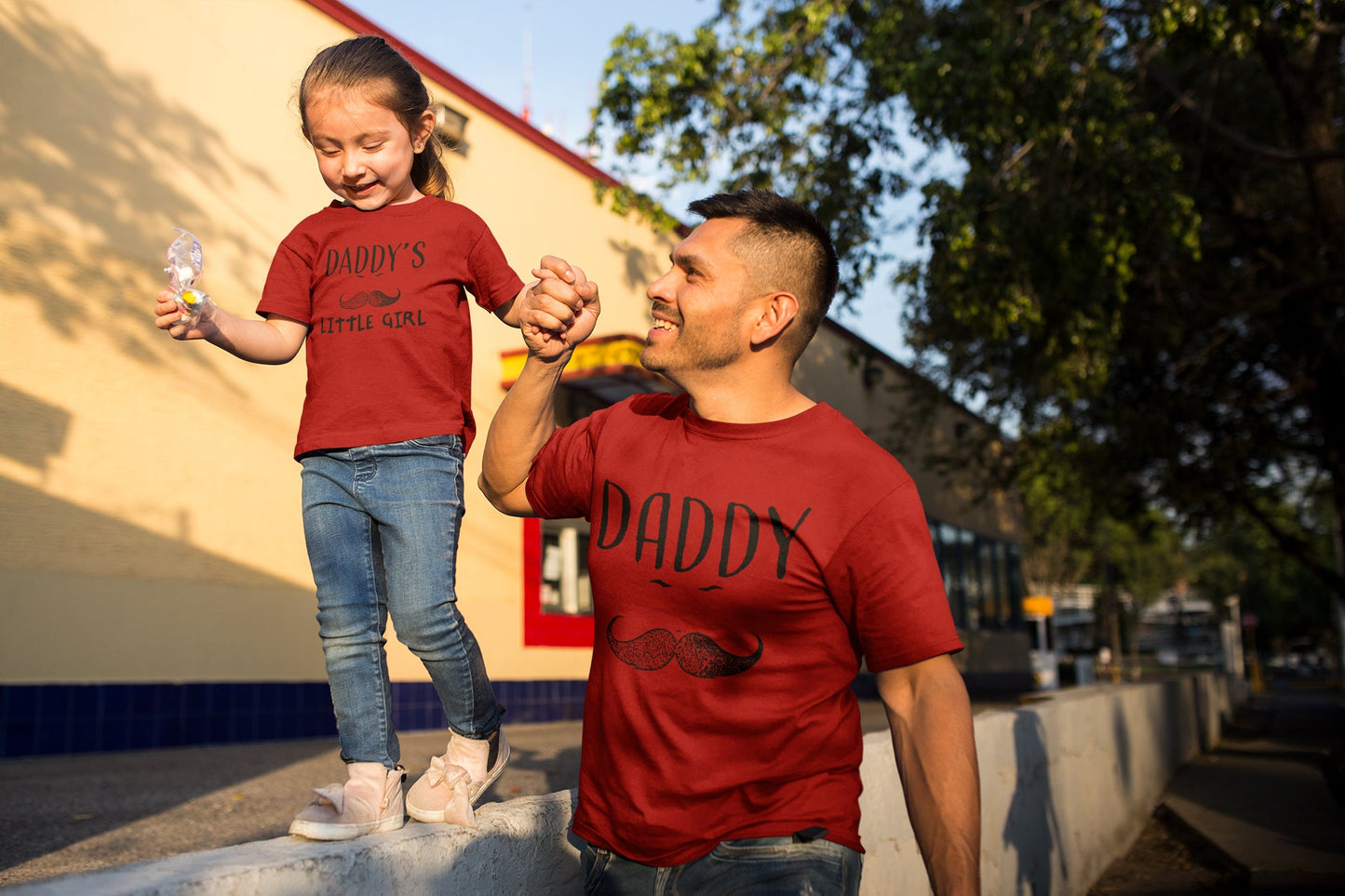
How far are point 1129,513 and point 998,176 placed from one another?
10.6 meters

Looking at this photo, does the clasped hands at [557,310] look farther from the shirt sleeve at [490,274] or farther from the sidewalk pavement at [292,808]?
the sidewalk pavement at [292,808]

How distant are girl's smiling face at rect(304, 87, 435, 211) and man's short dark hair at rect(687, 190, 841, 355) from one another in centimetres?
77

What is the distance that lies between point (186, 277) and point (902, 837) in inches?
121

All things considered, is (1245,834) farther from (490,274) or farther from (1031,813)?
(490,274)

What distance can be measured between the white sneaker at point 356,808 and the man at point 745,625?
391mm

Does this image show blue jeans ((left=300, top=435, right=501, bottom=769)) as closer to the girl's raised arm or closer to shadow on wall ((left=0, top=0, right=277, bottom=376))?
the girl's raised arm

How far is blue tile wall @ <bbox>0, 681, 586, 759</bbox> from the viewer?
734 centimetres

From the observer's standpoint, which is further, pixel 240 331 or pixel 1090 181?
pixel 1090 181

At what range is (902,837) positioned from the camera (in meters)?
3.93

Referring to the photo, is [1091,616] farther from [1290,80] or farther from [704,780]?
[704,780]

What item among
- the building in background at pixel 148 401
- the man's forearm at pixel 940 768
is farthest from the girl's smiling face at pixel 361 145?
the building in background at pixel 148 401

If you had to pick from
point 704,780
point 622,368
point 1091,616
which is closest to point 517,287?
point 704,780

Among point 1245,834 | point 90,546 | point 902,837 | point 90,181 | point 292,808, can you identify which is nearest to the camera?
point 902,837

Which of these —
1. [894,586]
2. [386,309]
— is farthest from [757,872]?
[386,309]
